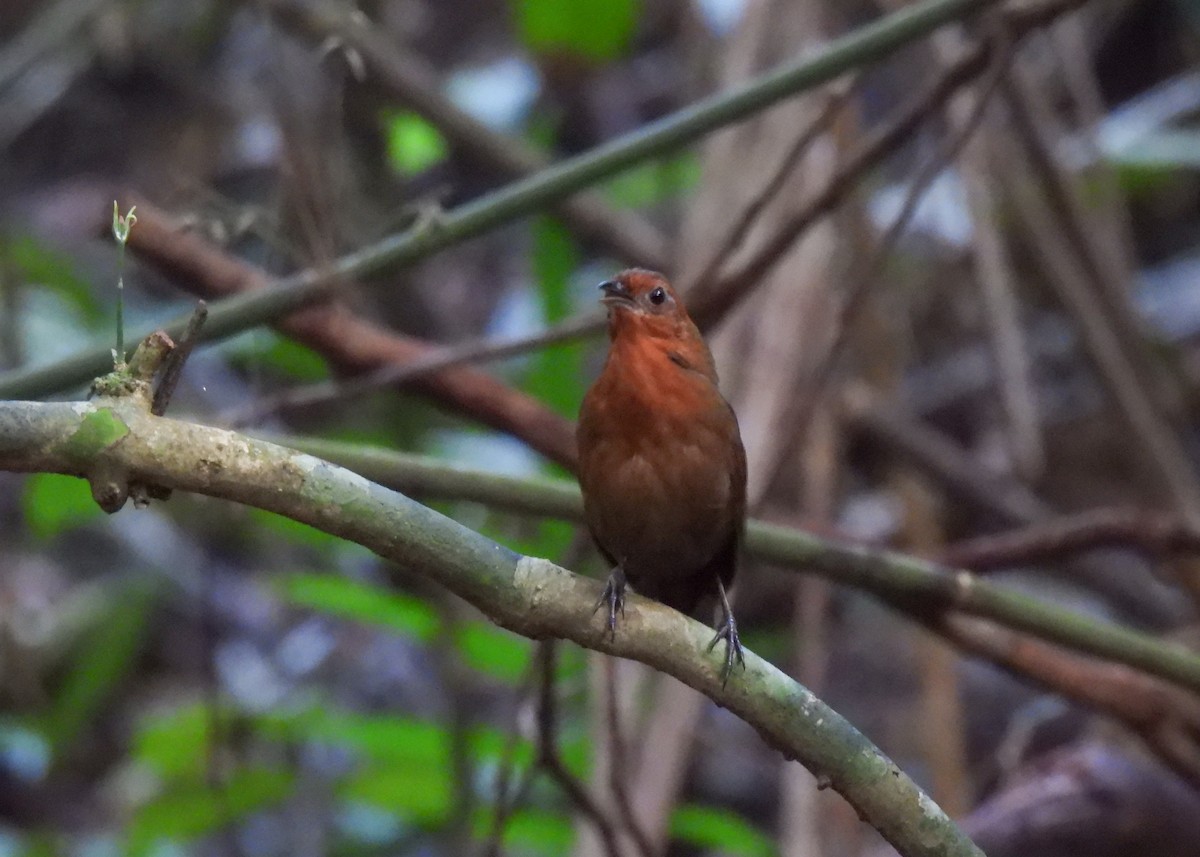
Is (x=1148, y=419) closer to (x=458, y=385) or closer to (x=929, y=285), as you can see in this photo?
(x=929, y=285)

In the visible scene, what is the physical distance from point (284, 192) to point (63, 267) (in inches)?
37.2

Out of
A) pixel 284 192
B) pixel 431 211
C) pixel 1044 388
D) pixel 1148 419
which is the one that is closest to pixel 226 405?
pixel 284 192

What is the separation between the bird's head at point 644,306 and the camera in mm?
2887

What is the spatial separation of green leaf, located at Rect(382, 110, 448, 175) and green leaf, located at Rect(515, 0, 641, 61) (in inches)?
24.8

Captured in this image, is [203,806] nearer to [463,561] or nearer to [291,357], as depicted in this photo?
[291,357]

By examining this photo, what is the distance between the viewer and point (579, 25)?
470 cm

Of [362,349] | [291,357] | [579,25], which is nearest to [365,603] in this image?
[362,349]

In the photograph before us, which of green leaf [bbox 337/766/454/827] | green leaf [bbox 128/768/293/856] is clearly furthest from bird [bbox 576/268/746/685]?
green leaf [bbox 128/768/293/856]

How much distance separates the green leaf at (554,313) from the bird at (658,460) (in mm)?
1018

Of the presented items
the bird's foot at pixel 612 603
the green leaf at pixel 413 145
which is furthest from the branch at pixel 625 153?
the green leaf at pixel 413 145

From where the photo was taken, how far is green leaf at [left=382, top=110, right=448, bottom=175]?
17.4 feet

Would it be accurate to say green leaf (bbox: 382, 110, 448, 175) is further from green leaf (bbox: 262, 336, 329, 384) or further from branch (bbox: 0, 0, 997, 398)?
branch (bbox: 0, 0, 997, 398)

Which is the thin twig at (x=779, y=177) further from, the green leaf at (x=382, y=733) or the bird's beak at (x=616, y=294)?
the green leaf at (x=382, y=733)

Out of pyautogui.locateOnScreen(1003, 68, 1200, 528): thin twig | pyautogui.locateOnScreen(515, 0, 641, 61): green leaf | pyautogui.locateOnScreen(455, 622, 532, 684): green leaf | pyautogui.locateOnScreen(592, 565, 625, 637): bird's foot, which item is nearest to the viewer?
pyautogui.locateOnScreen(592, 565, 625, 637): bird's foot
